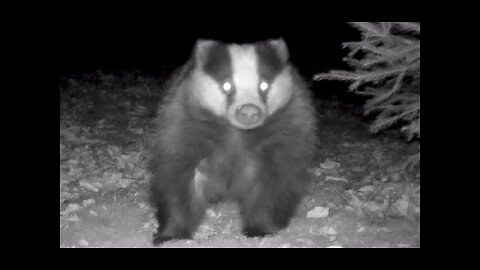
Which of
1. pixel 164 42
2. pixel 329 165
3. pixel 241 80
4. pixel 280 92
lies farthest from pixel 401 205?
pixel 164 42

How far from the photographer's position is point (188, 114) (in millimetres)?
4172

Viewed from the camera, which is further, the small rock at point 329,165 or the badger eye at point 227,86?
the small rock at point 329,165

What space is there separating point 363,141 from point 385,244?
9.05 feet

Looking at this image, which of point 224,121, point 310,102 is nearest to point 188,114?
point 224,121

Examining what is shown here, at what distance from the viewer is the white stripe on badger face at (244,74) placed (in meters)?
3.88

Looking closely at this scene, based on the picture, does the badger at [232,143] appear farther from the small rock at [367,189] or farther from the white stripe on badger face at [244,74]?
the small rock at [367,189]

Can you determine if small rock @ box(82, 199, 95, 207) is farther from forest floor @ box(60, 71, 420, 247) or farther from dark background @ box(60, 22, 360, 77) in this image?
dark background @ box(60, 22, 360, 77)

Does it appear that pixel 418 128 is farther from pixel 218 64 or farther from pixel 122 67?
pixel 122 67

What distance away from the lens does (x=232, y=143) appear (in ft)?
13.8

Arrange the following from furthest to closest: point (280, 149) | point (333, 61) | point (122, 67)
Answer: point (333, 61) < point (122, 67) < point (280, 149)

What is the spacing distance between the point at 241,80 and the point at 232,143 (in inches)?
22.2

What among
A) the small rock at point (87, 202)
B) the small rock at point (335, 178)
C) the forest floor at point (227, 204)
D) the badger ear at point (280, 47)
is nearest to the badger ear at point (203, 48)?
the badger ear at point (280, 47)

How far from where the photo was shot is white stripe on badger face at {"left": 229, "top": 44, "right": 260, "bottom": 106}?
12.7ft
